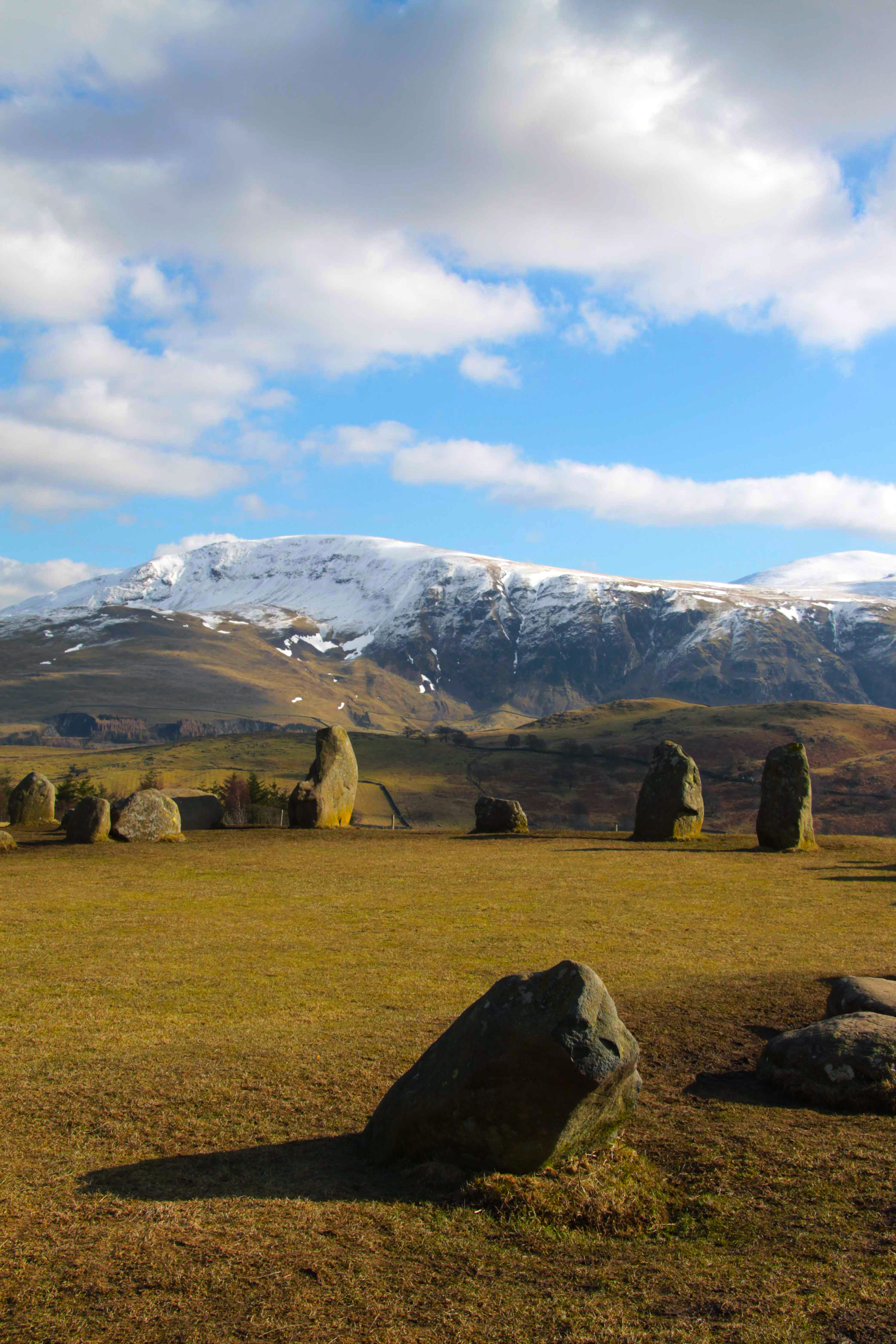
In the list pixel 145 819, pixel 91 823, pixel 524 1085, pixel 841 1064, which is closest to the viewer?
pixel 524 1085

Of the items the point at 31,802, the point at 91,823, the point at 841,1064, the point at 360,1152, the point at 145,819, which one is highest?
the point at 841,1064

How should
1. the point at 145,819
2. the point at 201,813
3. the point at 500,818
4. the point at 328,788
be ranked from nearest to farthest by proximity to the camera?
the point at 145,819 → the point at 201,813 → the point at 328,788 → the point at 500,818

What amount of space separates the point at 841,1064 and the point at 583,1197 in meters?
3.74

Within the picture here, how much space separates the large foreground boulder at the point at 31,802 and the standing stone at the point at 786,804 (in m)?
28.7

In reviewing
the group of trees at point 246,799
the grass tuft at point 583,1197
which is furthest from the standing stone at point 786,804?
the grass tuft at point 583,1197

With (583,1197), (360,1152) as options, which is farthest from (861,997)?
(360,1152)

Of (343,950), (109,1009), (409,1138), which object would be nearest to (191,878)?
(343,950)

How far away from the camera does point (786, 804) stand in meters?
34.0

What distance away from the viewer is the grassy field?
19.0ft

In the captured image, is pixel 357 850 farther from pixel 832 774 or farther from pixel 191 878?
pixel 832 774

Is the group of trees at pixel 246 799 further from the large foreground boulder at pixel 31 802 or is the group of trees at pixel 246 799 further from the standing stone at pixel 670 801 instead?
the standing stone at pixel 670 801

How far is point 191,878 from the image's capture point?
86.3 feet

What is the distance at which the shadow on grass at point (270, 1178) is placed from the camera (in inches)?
289

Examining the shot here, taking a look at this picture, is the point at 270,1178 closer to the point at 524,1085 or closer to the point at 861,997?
the point at 524,1085
